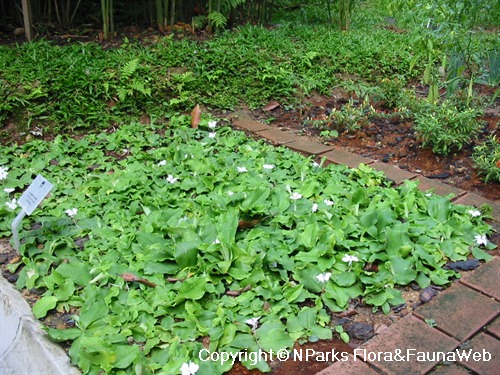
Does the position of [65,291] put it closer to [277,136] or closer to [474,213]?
[474,213]

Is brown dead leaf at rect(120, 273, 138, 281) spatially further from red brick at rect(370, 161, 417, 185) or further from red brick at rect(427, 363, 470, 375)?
red brick at rect(370, 161, 417, 185)

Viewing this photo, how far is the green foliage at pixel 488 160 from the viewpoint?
9.58ft

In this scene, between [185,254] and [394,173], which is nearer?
[185,254]

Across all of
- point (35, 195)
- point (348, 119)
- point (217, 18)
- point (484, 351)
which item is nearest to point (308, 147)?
point (348, 119)

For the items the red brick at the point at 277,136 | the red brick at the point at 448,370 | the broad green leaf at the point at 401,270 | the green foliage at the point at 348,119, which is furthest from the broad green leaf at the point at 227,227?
the green foliage at the point at 348,119

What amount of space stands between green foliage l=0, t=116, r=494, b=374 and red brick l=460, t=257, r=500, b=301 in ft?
0.26

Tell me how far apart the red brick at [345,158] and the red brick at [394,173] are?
3.2 inches

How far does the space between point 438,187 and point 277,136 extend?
1207mm

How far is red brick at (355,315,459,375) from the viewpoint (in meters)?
1.69

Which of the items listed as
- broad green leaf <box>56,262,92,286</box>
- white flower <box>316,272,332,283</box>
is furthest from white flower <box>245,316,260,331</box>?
broad green leaf <box>56,262,92,286</box>

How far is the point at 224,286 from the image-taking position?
2084 mm

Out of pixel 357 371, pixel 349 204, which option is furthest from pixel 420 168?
pixel 357 371

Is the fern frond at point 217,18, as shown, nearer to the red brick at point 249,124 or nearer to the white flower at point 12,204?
the red brick at point 249,124

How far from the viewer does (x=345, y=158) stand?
10.7 ft
